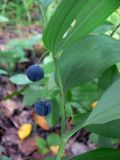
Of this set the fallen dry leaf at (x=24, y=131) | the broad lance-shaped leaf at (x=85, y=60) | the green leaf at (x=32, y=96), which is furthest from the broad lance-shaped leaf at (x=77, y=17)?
the fallen dry leaf at (x=24, y=131)

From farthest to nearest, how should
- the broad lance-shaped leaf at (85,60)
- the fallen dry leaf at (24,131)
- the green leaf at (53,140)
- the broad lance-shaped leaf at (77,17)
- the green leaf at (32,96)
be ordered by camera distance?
the fallen dry leaf at (24,131) < the green leaf at (53,140) < the green leaf at (32,96) < the broad lance-shaped leaf at (85,60) < the broad lance-shaped leaf at (77,17)

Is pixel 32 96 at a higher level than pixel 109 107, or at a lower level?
lower

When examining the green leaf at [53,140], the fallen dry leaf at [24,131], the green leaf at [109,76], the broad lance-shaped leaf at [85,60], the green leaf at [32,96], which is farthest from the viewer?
the fallen dry leaf at [24,131]

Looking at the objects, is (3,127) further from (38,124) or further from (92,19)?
(92,19)

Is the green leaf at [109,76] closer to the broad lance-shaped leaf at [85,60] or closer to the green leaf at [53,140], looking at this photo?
the broad lance-shaped leaf at [85,60]

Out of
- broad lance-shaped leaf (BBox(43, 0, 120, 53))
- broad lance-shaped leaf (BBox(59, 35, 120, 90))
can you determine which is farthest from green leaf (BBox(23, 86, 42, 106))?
broad lance-shaped leaf (BBox(43, 0, 120, 53))

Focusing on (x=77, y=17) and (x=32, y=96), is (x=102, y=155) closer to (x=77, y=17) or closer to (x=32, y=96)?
(x=77, y=17)

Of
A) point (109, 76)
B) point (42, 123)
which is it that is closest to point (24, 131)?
point (42, 123)
